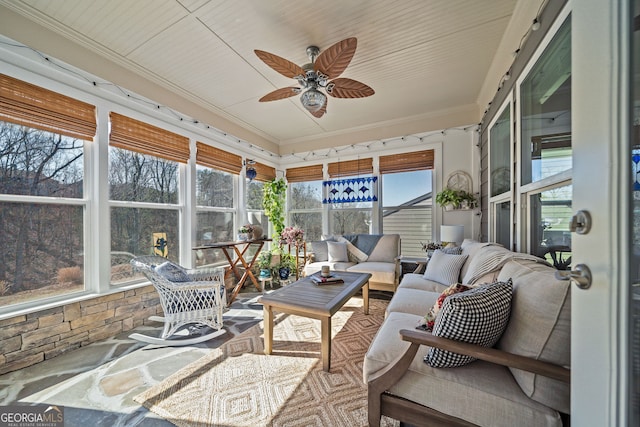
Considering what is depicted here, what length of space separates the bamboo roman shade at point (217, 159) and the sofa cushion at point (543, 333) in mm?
3827

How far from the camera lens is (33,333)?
77.9 inches

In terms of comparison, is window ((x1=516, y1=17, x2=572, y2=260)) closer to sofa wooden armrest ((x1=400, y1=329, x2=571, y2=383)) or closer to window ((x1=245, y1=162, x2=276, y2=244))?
sofa wooden armrest ((x1=400, y1=329, x2=571, y2=383))

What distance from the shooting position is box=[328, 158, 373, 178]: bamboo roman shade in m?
4.53

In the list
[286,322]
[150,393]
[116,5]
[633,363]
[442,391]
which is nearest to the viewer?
[633,363]

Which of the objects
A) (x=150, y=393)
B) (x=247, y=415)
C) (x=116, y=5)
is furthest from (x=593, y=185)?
(x=116, y=5)

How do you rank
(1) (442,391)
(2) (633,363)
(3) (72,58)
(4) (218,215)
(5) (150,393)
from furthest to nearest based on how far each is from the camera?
(4) (218,215) → (3) (72,58) → (5) (150,393) → (1) (442,391) → (2) (633,363)

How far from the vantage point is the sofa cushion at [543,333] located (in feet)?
3.09

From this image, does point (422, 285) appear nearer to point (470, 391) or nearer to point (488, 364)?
point (488, 364)

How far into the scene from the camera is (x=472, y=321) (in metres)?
1.06

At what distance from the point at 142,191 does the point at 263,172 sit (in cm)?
223

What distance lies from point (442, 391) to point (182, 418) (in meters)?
1.49

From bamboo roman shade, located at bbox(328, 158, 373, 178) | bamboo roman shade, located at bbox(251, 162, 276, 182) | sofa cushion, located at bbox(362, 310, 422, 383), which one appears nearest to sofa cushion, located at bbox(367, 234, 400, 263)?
bamboo roman shade, located at bbox(328, 158, 373, 178)

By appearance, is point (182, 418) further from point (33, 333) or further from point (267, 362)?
point (33, 333)

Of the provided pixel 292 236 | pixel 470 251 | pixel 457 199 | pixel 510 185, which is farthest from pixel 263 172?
pixel 510 185
